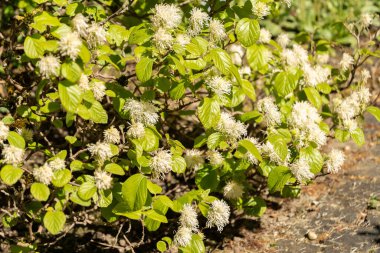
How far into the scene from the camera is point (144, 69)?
2.12 m

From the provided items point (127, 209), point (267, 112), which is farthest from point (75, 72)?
point (267, 112)

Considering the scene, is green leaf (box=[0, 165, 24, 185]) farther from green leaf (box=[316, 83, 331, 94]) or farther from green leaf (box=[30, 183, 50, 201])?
green leaf (box=[316, 83, 331, 94])

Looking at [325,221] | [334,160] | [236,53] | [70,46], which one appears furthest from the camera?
[236,53]

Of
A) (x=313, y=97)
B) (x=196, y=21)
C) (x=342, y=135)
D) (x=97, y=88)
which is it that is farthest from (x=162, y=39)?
(x=342, y=135)

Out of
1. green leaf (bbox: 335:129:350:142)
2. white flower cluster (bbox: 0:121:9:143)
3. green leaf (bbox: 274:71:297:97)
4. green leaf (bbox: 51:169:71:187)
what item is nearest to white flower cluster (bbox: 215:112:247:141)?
green leaf (bbox: 274:71:297:97)

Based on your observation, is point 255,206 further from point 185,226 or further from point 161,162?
point 161,162

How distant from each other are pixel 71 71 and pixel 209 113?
0.74 m

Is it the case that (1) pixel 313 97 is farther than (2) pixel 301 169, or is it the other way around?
(1) pixel 313 97

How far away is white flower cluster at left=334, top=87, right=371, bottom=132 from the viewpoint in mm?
2783

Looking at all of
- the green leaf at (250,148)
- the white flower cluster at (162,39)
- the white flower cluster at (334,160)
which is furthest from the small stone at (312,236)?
the white flower cluster at (162,39)

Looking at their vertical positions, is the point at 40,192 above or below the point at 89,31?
below

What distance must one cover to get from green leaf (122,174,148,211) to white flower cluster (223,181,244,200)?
0.73 m

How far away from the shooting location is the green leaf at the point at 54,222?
7.12 ft

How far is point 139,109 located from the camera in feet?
7.38
